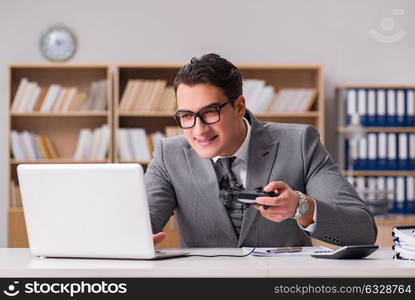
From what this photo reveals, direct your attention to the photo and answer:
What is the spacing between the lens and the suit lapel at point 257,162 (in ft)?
7.41

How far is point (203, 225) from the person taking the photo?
2.33 metres

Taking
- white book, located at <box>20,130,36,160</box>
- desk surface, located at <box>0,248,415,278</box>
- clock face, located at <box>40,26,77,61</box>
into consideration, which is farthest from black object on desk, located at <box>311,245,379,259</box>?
clock face, located at <box>40,26,77,61</box>

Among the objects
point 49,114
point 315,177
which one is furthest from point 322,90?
point 315,177

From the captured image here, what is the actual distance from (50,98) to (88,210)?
144 inches

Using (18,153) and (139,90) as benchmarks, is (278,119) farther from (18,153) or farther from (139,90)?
(18,153)

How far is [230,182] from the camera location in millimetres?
2316

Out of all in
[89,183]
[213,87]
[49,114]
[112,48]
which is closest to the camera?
[89,183]

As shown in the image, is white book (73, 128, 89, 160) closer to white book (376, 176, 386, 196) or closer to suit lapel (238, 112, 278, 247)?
white book (376, 176, 386, 196)

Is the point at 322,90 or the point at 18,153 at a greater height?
the point at 322,90

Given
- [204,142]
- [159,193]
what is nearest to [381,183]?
[159,193]

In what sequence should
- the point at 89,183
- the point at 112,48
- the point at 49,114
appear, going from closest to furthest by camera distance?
1. the point at 89,183
2. the point at 49,114
3. the point at 112,48

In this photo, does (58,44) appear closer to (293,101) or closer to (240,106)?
(293,101)

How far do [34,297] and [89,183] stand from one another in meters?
0.32

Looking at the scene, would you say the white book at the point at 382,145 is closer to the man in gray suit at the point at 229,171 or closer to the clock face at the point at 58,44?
the clock face at the point at 58,44
